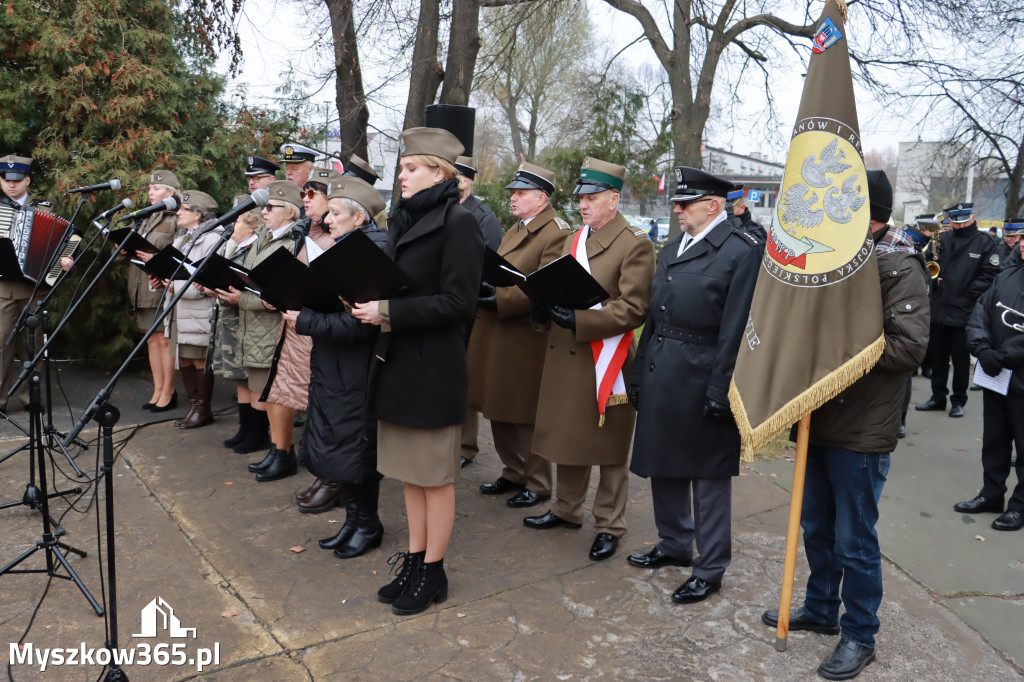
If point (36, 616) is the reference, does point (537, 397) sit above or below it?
above

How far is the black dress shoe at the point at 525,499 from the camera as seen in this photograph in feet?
17.4

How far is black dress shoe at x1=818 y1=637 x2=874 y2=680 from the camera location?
3.41 metres

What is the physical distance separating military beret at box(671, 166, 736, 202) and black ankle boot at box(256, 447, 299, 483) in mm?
3305

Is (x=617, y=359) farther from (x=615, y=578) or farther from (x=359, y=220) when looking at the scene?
(x=359, y=220)

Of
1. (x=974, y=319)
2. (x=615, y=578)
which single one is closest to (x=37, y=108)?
(x=615, y=578)

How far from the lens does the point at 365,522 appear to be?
14.9ft

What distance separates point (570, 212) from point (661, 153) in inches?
103

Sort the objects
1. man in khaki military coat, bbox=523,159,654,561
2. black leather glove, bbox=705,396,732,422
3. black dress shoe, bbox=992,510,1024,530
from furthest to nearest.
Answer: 1. black dress shoe, bbox=992,510,1024,530
2. man in khaki military coat, bbox=523,159,654,561
3. black leather glove, bbox=705,396,732,422

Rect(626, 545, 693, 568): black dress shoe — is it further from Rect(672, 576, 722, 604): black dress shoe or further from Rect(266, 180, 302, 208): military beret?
Rect(266, 180, 302, 208): military beret

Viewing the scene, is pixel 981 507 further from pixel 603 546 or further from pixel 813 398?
pixel 813 398

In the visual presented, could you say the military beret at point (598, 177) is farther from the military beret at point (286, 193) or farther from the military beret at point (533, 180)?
the military beret at point (286, 193)

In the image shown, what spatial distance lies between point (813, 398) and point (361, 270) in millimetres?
1955

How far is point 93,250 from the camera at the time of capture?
7.51 metres

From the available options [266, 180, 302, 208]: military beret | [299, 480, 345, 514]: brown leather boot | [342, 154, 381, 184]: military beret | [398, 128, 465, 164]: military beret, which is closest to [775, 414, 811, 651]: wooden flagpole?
[398, 128, 465, 164]: military beret
